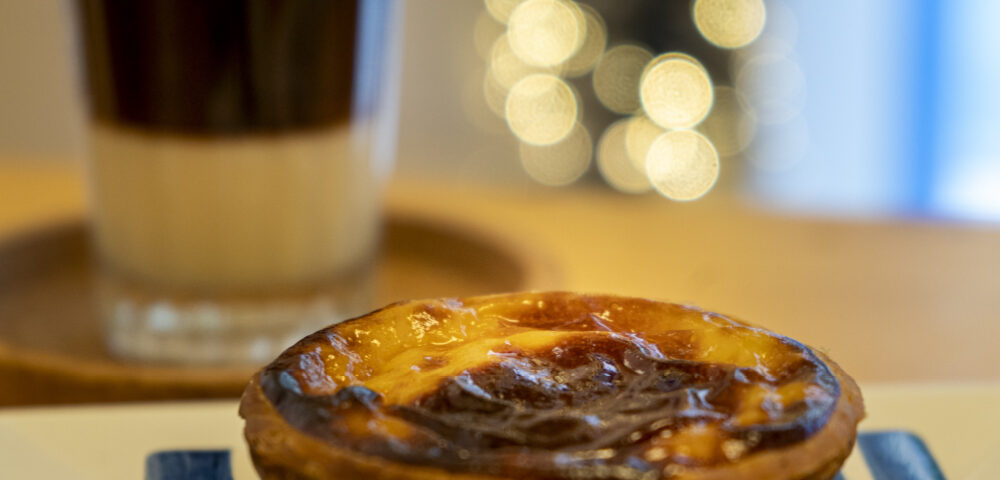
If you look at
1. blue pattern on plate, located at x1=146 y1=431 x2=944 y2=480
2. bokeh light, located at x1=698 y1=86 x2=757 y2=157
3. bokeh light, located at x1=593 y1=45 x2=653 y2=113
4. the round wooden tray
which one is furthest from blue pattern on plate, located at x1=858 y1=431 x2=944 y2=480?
bokeh light, located at x1=698 y1=86 x2=757 y2=157

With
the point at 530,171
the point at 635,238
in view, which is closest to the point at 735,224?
the point at 635,238

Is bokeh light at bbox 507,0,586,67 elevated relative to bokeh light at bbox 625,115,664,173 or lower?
elevated

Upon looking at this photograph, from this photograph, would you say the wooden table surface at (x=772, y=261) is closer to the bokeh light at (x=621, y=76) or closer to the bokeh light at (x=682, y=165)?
the bokeh light at (x=621, y=76)

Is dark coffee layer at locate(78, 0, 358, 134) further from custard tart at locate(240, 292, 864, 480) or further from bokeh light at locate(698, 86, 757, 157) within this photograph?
bokeh light at locate(698, 86, 757, 157)

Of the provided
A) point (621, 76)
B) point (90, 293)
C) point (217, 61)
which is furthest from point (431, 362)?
point (621, 76)

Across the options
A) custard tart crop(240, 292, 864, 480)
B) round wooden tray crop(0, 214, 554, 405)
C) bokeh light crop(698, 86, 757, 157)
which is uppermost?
custard tart crop(240, 292, 864, 480)

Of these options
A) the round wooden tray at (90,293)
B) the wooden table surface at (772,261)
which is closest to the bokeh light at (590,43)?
the wooden table surface at (772,261)
